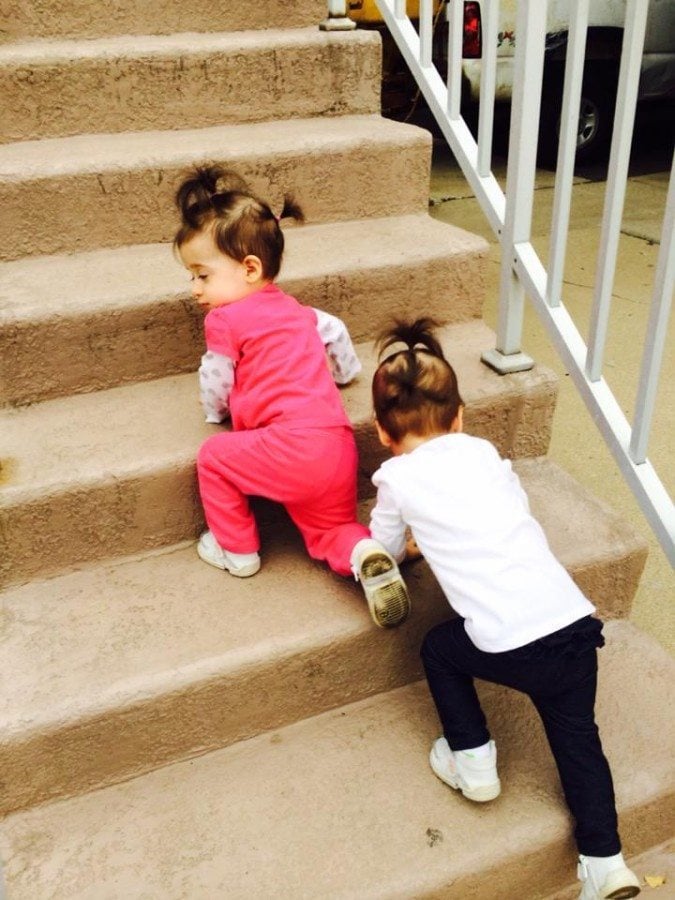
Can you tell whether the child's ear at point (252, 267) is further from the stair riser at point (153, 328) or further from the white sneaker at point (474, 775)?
the white sneaker at point (474, 775)

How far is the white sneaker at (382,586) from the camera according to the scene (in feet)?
5.84

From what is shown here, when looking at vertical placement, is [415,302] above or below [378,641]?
above

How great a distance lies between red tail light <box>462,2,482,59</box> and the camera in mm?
5320

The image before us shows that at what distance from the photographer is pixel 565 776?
1633mm

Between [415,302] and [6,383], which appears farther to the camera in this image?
[415,302]

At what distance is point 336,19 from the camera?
9.35 feet

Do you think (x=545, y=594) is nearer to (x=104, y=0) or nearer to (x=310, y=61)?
(x=310, y=61)

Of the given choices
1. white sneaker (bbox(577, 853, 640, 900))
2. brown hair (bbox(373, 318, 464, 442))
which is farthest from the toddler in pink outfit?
white sneaker (bbox(577, 853, 640, 900))

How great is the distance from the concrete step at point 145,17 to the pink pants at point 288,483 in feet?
5.26

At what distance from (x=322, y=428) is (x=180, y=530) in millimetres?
443

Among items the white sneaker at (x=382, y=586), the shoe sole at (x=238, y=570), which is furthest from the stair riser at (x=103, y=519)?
the white sneaker at (x=382, y=586)

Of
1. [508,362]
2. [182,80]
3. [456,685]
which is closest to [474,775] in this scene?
[456,685]

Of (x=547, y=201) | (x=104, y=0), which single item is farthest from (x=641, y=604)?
(x=547, y=201)

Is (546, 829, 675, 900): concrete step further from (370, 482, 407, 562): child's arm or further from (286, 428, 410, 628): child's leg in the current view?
(370, 482, 407, 562): child's arm
